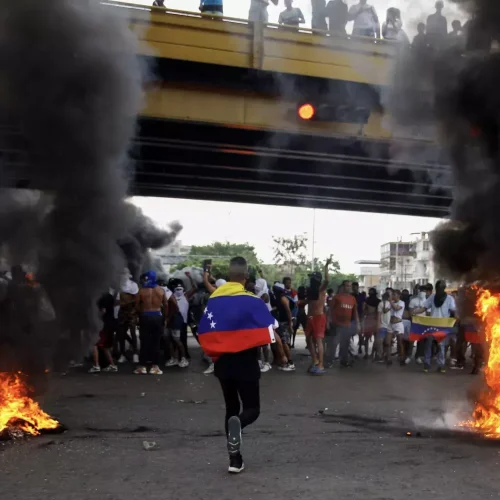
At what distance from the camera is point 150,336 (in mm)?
9398

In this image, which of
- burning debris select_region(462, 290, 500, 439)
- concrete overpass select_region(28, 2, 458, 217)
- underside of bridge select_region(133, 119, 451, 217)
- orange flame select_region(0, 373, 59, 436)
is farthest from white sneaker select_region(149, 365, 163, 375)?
burning debris select_region(462, 290, 500, 439)

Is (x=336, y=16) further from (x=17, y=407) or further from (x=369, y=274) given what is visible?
(x=369, y=274)

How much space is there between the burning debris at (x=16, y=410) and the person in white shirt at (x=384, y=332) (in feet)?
24.6

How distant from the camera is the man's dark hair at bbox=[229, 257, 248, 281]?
15.0ft

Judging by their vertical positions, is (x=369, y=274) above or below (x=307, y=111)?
below

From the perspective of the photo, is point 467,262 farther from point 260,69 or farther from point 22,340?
point 260,69

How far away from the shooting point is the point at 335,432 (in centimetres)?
560

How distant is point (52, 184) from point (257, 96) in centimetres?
560

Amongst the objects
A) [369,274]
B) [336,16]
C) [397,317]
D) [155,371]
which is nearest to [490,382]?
[155,371]

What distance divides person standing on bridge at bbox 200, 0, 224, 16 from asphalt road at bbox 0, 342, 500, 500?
A: 17.3 ft

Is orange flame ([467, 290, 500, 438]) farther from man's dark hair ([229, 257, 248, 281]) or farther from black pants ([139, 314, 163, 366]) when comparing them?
black pants ([139, 314, 163, 366])

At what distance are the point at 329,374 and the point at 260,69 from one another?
4.67m

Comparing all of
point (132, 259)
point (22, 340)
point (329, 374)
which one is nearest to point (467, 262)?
point (22, 340)

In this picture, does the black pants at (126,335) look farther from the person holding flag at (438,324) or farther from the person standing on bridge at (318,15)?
the person standing on bridge at (318,15)
